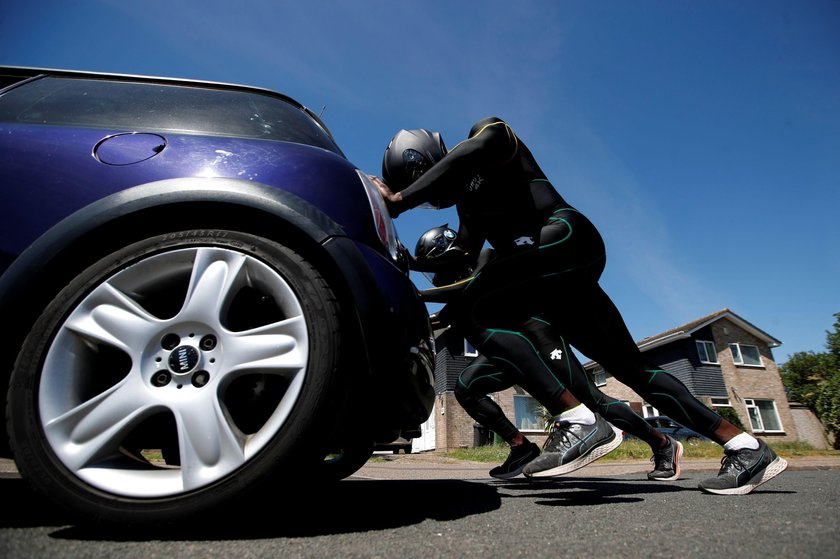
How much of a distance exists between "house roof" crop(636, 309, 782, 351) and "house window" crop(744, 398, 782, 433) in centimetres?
340

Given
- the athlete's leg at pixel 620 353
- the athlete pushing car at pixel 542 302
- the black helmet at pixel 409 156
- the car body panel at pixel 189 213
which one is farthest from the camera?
the black helmet at pixel 409 156

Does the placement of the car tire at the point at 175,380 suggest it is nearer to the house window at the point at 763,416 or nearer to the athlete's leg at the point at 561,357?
the athlete's leg at the point at 561,357

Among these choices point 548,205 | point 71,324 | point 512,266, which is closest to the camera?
point 71,324

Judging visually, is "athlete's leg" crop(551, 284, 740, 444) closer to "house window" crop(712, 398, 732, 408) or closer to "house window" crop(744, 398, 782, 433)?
"house window" crop(712, 398, 732, 408)

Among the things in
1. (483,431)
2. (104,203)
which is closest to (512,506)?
(104,203)

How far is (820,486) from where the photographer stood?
2.56 metres

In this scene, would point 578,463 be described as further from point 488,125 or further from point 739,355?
point 739,355

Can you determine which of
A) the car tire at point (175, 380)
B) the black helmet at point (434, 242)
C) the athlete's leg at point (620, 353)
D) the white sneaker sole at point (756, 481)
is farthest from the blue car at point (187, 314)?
the black helmet at point (434, 242)

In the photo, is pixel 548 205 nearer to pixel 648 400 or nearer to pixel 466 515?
pixel 648 400

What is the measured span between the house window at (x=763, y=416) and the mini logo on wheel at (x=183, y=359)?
84.4 feet

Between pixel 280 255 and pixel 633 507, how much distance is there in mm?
1620

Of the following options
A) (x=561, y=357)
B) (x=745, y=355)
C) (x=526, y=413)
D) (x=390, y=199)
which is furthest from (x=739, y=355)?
(x=390, y=199)

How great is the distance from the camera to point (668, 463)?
3.11 meters

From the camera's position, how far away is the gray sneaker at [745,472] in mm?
2182
